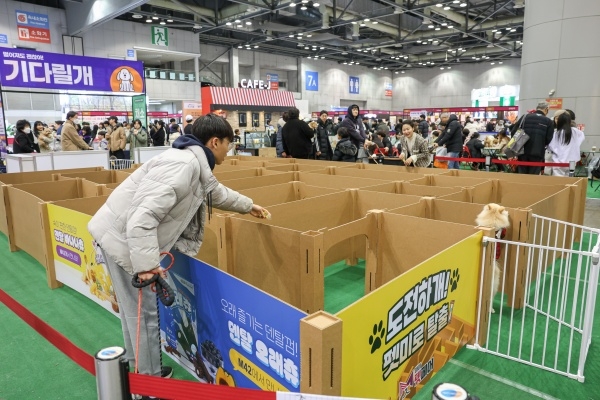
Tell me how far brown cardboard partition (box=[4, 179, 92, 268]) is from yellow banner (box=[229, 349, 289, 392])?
288 cm

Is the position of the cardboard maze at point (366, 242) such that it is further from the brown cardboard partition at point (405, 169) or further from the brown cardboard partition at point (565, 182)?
the brown cardboard partition at point (405, 169)

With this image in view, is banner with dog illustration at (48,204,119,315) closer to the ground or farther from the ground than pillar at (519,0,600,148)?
closer to the ground

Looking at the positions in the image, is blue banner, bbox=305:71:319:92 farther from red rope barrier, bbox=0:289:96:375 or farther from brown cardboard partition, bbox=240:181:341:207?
red rope barrier, bbox=0:289:96:375

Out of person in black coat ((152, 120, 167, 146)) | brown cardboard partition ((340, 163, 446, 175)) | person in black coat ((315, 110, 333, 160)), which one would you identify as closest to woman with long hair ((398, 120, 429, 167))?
brown cardboard partition ((340, 163, 446, 175))

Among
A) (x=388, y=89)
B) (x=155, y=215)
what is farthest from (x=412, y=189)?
(x=388, y=89)

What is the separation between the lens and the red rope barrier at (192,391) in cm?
131

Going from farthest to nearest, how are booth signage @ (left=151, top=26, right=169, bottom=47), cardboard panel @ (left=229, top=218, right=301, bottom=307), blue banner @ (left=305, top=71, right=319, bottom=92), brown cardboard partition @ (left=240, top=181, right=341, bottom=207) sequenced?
blue banner @ (left=305, top=71, right=319, bottom=92)
booth signage @ (left=151, top=26, right=169, bottom=47)
brown cardboard partition @ (left=240, top=181, right=341, bottom=207)
cardboard panel @ (left=229, top=218, right=301, bottom=307)

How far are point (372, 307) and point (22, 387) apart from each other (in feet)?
7.54

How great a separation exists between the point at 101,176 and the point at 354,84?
2783cm

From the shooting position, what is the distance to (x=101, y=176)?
602 cm

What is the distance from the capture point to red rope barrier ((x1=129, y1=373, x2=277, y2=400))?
1.31m

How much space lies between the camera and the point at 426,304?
2084mm

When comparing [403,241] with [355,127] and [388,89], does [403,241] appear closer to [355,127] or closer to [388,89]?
[355,127]

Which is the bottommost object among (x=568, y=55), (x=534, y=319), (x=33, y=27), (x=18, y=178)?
(x=534, y=319)
